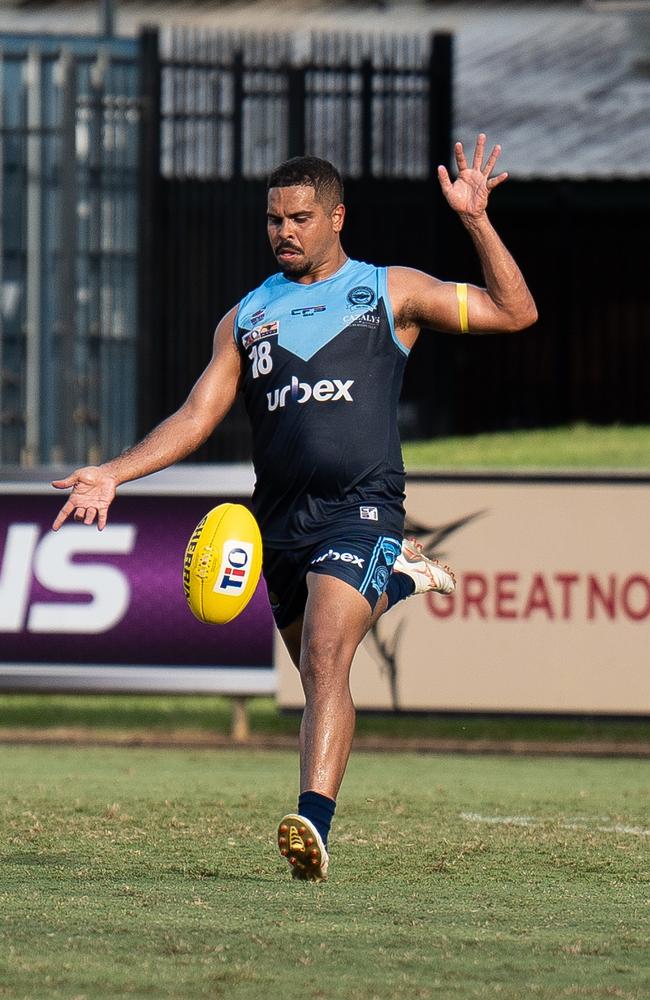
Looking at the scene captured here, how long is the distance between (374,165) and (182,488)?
220 inches

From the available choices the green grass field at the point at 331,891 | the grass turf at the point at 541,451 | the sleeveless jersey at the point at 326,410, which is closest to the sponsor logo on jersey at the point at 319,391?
the sleeveless jersey at the point at 326,410

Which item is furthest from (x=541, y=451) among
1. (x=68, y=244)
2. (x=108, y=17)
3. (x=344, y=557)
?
(x=344, y=557)

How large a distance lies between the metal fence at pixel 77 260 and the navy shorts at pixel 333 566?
28.8 ft

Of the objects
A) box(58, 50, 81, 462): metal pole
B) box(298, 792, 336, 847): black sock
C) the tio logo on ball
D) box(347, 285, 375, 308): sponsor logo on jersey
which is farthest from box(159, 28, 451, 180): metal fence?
box(298, 792, 336, 847): black sock

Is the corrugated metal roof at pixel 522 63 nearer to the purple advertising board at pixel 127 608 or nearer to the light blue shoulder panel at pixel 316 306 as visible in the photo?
the purple advertising board at pixel 127 608

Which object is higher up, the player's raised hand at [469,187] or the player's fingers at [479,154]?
the player's fingers at [479,154]

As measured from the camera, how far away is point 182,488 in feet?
39.2

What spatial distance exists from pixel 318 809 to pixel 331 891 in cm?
28

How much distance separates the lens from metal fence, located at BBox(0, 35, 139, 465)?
15.9m

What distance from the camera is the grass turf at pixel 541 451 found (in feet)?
52.9

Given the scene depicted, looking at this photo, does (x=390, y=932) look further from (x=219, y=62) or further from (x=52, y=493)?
(x=219, y=62)

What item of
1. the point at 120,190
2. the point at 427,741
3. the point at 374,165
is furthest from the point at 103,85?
the point at 427,741

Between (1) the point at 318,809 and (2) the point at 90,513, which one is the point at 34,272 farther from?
(1) the point at 318,809

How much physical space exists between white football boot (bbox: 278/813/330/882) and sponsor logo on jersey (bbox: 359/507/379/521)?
3.32 feet
